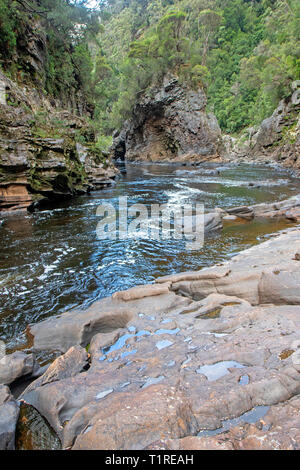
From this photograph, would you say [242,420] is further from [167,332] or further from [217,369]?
[167,332]

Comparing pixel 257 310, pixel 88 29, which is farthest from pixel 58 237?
pixel 88 29

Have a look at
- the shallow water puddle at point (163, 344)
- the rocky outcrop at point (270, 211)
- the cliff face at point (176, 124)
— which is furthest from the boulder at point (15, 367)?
the cliff face at point (176, 124)

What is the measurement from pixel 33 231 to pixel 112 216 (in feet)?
10.3

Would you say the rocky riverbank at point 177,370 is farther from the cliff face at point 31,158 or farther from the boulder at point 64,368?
the cliff face at point 31,158

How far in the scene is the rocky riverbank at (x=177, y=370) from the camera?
5.84 feet

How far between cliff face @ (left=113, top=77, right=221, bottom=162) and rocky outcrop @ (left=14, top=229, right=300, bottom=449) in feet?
126

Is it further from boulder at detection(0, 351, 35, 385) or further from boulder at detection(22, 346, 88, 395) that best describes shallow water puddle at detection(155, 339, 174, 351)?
boulder at detection(0, 351, 35, 385)

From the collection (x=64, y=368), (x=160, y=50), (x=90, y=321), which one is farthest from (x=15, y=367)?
(x=160, y=50)

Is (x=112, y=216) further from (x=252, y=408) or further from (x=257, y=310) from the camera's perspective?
(x=252, y=408)

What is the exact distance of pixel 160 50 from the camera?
129 ft

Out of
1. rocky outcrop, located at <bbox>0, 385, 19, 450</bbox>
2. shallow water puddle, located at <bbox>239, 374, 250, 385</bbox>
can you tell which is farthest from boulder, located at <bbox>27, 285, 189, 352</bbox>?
shallow water puddle, located at <bbox>239, 374, 250, 385</bbox>

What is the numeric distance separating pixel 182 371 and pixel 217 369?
1.03 feet

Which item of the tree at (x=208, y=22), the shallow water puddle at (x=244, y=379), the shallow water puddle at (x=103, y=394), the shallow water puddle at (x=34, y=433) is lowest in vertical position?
the shallow water puddle at (x=34, y=433)

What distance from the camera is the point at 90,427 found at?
1859mm
